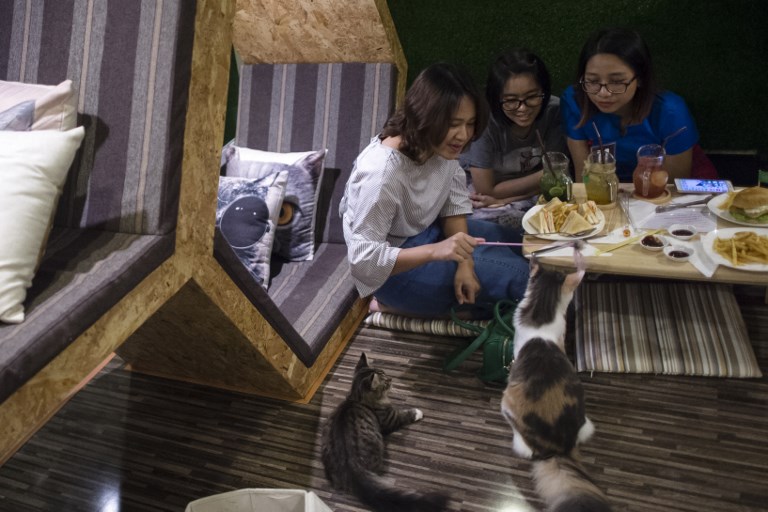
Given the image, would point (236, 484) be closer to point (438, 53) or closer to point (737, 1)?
point (438, 53)

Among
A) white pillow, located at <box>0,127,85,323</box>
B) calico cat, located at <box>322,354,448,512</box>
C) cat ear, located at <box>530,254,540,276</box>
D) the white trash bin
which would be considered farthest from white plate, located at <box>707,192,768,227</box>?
white pillow, located at <box>0,127,85,323</box>

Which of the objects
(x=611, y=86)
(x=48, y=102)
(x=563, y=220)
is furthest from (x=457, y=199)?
(x=48, y=102)

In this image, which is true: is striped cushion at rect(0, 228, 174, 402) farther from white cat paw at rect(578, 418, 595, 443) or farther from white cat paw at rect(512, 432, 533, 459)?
white cat paw at rect(578, 418, 595, 443)

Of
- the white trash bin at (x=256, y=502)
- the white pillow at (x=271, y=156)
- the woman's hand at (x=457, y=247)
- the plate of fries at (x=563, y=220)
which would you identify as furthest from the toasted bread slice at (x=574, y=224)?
the white pillow at (x=271, y=156)

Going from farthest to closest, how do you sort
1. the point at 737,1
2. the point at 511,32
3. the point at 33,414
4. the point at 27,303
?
the point at 511,32
the point at 737,1
the point at 27,303
the point at 33,414

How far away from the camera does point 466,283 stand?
2.24 metres

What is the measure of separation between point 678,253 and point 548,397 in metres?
0.54

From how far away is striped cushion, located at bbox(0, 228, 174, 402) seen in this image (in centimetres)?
122

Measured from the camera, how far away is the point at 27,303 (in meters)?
1.36

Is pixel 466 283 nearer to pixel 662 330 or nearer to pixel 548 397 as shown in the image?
pixel 548 397

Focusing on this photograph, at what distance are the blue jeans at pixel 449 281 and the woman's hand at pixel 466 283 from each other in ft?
0.16

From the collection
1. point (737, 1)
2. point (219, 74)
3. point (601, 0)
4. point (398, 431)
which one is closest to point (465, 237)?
point (398, 431)

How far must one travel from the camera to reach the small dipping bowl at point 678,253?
5.59 ft

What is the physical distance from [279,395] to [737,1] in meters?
2.40
